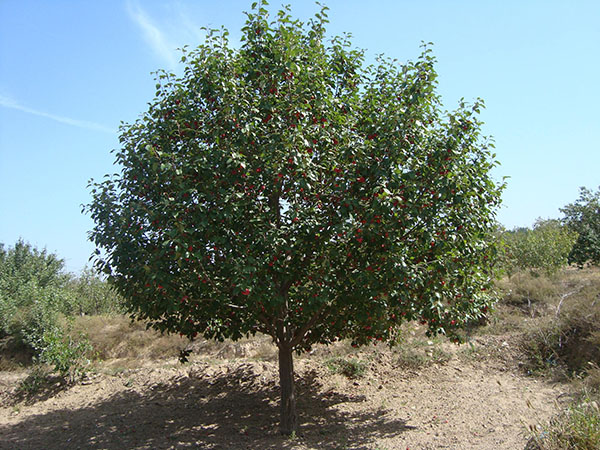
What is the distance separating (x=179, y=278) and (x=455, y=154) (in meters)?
3.62

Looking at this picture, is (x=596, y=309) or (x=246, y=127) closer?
(x=246, y=127)

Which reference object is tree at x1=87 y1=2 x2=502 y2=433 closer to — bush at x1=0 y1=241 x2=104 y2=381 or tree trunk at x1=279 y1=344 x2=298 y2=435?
tree trunk at x1=279 y1=344 x2=298 y2=435

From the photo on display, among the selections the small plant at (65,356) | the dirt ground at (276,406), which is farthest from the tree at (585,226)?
the small plant at (65,356)

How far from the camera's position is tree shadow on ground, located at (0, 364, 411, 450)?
659 centimetres

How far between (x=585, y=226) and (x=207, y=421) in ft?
92.0

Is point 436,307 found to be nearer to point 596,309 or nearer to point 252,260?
point 252,260

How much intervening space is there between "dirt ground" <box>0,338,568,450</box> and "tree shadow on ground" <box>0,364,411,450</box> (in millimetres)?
19

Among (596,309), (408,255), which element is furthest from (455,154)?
(596,309)

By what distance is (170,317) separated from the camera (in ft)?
20.0

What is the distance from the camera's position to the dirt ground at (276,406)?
6.58 m

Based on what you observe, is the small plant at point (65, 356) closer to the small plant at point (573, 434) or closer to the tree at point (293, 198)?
the tree at point (293, 198)

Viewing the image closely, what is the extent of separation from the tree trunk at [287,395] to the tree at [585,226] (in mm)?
22644

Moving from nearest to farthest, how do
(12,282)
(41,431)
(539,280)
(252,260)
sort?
(252,260) < (41,431) < (539,280) < (12,282)

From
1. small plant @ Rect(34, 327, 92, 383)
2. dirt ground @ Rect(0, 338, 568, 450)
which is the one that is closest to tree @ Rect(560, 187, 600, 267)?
dirt ground @ Rect(0, 338, 568, 450)
